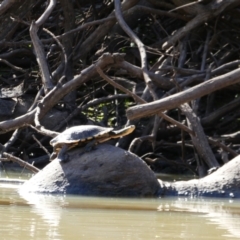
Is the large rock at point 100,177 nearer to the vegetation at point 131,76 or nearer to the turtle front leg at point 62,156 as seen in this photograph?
the turtle front leg at point 62,156

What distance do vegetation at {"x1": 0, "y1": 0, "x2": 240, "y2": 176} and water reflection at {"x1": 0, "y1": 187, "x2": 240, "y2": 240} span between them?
1.66 meters

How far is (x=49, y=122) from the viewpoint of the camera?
31.0 ft

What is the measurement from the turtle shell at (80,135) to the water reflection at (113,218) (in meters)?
0.56

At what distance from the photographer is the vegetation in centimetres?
837

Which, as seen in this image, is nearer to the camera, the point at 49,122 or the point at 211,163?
the point at 211,163

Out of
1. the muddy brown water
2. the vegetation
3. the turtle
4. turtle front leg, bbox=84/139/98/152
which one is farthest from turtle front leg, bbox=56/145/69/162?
the vegetation

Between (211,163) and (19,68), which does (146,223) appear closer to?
(211,163)

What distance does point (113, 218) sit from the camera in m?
5.10

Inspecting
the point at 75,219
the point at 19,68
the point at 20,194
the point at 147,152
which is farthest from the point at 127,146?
the point at 75,219

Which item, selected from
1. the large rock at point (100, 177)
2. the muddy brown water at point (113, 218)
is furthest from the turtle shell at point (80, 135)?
the muddy brown water at point (113, 218)

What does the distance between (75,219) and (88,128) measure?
2.05 metres

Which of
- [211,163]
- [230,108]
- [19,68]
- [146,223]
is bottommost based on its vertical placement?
[146,223]

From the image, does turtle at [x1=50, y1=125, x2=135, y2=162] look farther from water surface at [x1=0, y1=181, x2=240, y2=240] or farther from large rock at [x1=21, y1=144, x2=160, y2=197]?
water surface at [x1=0, y1=181, x2=240, y2=240]

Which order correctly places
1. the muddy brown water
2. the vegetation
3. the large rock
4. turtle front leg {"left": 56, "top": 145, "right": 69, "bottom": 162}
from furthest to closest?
the vegetation, turtle front leg {"left": 56, "top": 145, "right": 69, "bottom": 162}, the large rock, the muddy brown water
